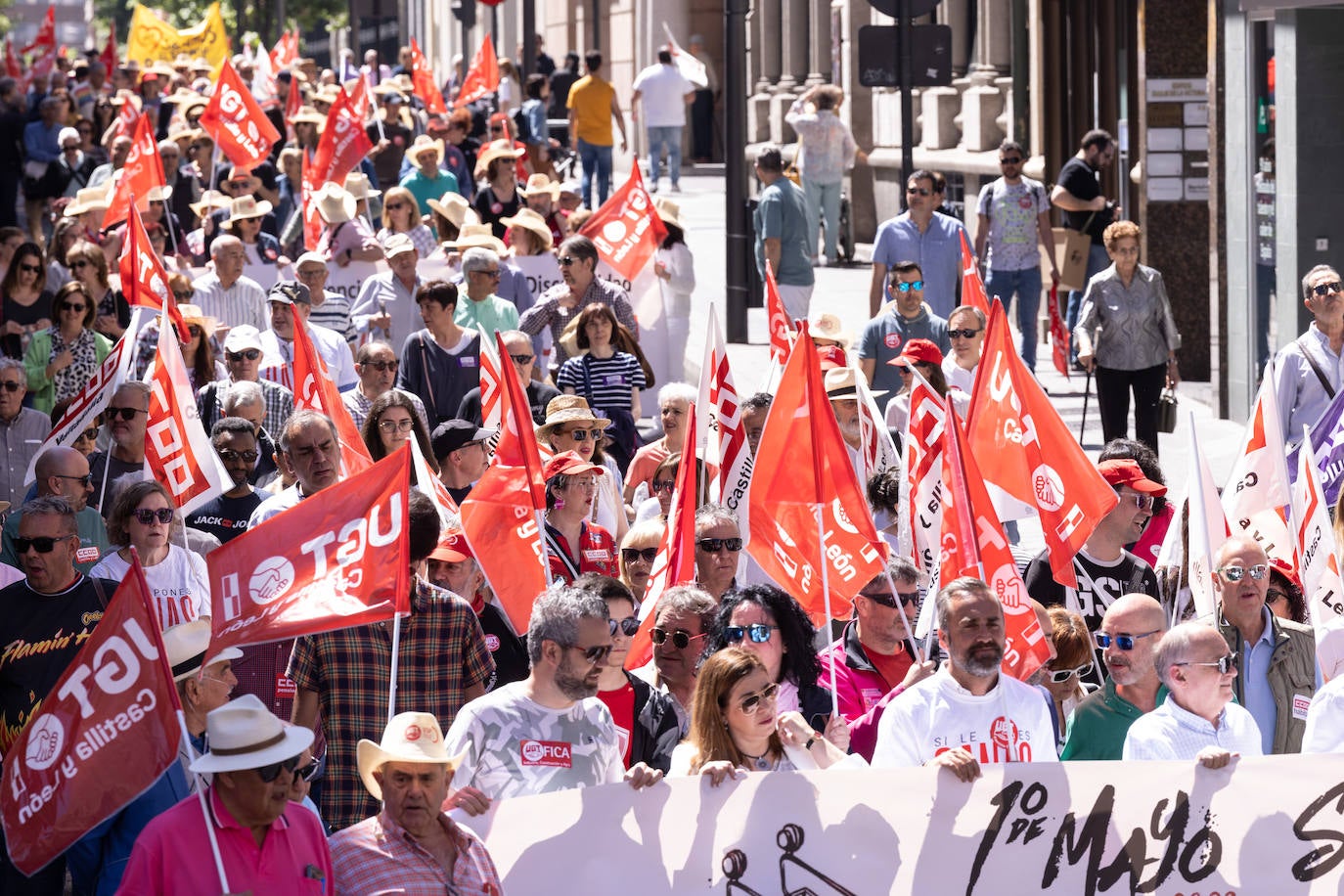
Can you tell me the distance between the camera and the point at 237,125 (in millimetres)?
20688

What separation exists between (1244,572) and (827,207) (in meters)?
17.9

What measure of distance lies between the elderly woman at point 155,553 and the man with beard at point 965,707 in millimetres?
2667

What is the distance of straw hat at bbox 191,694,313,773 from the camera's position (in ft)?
18.4

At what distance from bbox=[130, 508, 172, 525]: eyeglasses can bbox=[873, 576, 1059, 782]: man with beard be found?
2.81 metres

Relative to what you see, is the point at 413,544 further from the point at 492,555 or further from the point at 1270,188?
the point at 1270,188

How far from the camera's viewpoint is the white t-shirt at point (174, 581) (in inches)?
320

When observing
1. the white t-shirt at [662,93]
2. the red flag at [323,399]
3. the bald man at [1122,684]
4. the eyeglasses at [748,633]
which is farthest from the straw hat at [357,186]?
the bald man at [1122,684]

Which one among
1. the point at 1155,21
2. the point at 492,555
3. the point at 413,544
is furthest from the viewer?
the point at 1155,21

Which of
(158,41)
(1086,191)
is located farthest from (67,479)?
(158,41)

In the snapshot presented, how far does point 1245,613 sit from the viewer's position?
25.4 feet

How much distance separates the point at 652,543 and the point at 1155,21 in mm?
10161

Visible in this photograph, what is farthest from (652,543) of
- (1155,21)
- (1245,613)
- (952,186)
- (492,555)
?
(952,186)

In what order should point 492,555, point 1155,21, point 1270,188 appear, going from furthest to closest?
point 1155,21 < point 1270,188 < point 492,555

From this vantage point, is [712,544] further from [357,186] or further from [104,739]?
[357,186]
